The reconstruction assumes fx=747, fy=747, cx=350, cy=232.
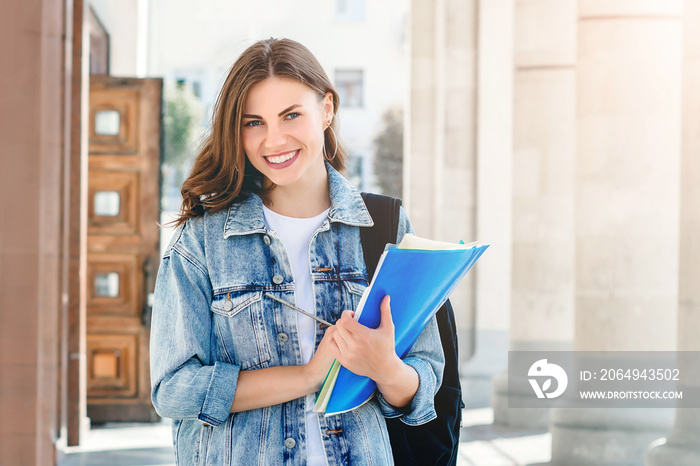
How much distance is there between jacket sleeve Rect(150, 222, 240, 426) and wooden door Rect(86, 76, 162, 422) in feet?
19.5

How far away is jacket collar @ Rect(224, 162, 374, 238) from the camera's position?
Answer: 1.86 m

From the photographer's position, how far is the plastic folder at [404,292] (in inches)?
62.9

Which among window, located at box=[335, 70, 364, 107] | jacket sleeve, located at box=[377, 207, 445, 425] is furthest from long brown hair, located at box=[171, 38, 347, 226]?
window, located at box=[335, 70, 364, 107]

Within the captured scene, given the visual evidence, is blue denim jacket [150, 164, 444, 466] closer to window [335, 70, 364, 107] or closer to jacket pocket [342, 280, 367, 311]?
jacket pocket [342, 280, 367, 311]

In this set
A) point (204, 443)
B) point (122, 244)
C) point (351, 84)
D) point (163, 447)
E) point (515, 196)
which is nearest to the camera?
point (204, 443)

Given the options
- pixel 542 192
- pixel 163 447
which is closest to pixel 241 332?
pixel 163 447

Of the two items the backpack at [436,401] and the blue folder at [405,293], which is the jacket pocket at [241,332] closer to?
the blue folder at [405,293]

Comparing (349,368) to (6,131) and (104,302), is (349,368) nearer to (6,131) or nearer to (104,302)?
(6,131)

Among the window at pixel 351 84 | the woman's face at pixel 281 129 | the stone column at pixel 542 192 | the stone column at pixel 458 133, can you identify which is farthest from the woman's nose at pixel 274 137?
the window at pixel 351 84

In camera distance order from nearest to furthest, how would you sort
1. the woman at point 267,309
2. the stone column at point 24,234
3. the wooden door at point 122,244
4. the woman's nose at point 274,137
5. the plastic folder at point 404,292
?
the plastic folder at point 404,292 < the woman at point 267,309 < the woman's nose at point 274,137 < the stone column at point 24,234 < the wooden door at point 122,244

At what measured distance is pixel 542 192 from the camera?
7.92m

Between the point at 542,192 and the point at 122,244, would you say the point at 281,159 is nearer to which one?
the point at 122,244

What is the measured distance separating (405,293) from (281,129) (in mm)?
→ 511

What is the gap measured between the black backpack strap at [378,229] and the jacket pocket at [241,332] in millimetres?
330
